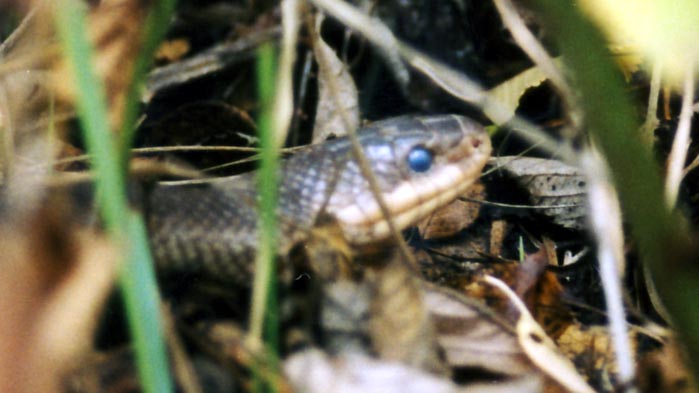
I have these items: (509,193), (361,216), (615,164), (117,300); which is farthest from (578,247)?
(615,164)

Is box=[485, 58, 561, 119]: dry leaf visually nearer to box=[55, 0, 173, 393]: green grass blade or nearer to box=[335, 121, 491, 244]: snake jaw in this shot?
box=[335, 121, 491, 244]: snake jaw

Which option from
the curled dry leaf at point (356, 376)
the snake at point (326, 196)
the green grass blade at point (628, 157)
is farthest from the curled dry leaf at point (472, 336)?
the green grass blade at point (628, 157)

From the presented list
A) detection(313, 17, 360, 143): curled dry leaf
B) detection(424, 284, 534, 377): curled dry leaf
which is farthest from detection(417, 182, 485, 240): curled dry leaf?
detection(424, 284, 534, 377): curled dry leaf

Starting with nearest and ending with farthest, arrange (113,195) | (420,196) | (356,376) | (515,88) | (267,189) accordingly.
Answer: (113,195)
(267,189)
(356,376)
(420,196)
(515,88)

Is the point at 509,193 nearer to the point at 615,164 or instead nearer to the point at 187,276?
the point at 187,276

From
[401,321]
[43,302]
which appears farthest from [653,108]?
[43,302]

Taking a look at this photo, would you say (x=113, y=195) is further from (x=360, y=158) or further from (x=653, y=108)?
(x=653, y=108)
